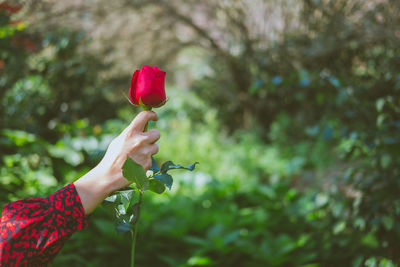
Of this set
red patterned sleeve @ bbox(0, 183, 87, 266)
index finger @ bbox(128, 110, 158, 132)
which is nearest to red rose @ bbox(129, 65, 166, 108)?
index finger @ bbox(128, 110, 158, 132)

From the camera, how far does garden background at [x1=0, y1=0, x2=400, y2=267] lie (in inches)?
70.7

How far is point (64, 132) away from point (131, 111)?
7.87 feet

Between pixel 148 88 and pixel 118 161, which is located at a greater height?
pixel 148 88

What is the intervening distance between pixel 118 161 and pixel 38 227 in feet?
0.76

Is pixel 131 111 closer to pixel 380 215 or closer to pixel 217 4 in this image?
pixel 217 4

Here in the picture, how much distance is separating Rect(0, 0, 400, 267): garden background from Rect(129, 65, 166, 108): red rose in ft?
0.61

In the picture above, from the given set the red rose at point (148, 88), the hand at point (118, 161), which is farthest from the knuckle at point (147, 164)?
the red rose at point (148, 88)

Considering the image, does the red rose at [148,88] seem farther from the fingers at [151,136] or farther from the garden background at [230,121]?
the garden background at [230,121]

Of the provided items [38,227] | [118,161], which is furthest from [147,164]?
[38,227]

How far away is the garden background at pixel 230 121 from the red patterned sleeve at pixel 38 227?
239mm

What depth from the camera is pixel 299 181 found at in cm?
→ 370

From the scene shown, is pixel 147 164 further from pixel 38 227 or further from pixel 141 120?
pixel 38 227

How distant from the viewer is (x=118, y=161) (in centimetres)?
81

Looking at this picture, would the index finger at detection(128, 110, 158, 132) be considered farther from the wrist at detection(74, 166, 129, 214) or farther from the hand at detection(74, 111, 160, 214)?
the wrist at detection(74, 166, 129, 214)
